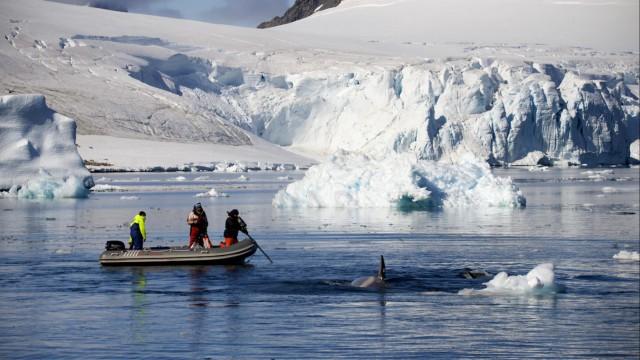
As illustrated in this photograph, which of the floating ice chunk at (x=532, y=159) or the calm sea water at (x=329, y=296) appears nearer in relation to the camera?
the calm sea water at (x=329, y=296)

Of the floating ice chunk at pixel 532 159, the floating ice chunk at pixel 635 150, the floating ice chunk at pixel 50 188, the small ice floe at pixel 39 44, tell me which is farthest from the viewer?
the small ice floe at pixel 39 44

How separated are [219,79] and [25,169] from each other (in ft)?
198

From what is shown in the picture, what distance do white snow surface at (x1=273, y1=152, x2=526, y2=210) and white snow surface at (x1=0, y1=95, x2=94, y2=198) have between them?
33.6 feet

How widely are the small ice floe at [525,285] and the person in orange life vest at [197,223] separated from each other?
5.88 metres

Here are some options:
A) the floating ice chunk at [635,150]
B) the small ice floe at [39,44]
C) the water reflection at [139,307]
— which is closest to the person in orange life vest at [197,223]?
the water reflection at [139,307]

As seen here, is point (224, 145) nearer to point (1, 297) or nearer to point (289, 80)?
point (289, 80)

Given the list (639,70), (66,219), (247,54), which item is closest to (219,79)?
(247,54)

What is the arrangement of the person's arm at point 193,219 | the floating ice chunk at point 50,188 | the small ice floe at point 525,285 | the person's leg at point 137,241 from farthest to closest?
the floating ice chunk at point 50,188 → the person's leg at point 137,241 → the person's arm at point 193,219 → the small ice floe at point 525,285

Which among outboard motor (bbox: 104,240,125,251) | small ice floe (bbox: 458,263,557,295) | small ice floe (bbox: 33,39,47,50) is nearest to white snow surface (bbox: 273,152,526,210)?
outboard motor (bbox: 104,240,125,251)

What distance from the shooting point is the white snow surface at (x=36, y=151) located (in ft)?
142

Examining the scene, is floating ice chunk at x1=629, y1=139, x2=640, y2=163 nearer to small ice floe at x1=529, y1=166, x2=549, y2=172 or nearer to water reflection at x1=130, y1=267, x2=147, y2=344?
small ice floe at x1=529, y1=166, x2=549, y2=172

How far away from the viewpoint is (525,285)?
16.8m

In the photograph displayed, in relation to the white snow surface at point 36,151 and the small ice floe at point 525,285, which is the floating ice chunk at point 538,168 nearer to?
the white snow surface at point 36,151

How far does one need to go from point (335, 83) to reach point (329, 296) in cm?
7963
